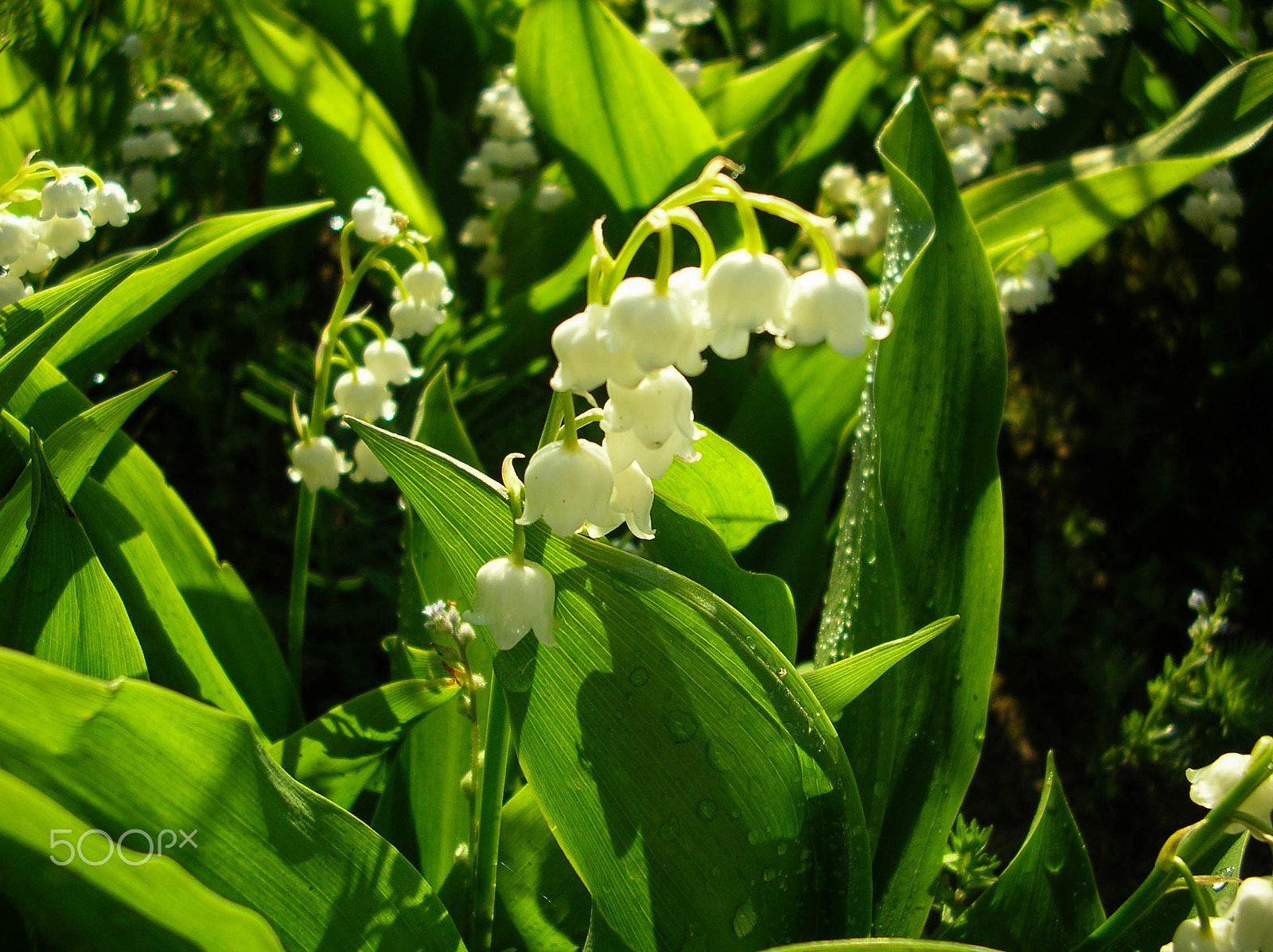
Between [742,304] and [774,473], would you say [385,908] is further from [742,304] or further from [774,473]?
[774,473]

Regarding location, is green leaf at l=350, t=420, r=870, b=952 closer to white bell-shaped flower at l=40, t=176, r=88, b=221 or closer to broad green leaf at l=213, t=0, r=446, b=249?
white bell-shaped flower at l=40, t=176, r=88, b=221

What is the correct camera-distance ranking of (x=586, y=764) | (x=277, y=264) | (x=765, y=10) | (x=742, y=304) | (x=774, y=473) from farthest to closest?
(x=765, y=10) < (x=277, y=264) < (x=774, y=473) < (x=586, y=764) < (x=742, y=304)

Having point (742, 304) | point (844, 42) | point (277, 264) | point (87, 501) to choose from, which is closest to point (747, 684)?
point (742, 304)

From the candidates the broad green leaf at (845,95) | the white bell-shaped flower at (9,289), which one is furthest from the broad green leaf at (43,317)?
the broad green leaf at (845,95)

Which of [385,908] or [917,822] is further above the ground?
[385,908]

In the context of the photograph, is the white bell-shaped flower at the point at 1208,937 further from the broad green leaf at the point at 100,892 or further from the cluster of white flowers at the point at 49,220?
the cluster of white flowers at the point at 49,220

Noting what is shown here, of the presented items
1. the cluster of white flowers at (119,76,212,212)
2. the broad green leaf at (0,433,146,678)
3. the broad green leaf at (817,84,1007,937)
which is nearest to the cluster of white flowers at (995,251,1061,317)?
the broad green leaf at (817,84,1007,937)
